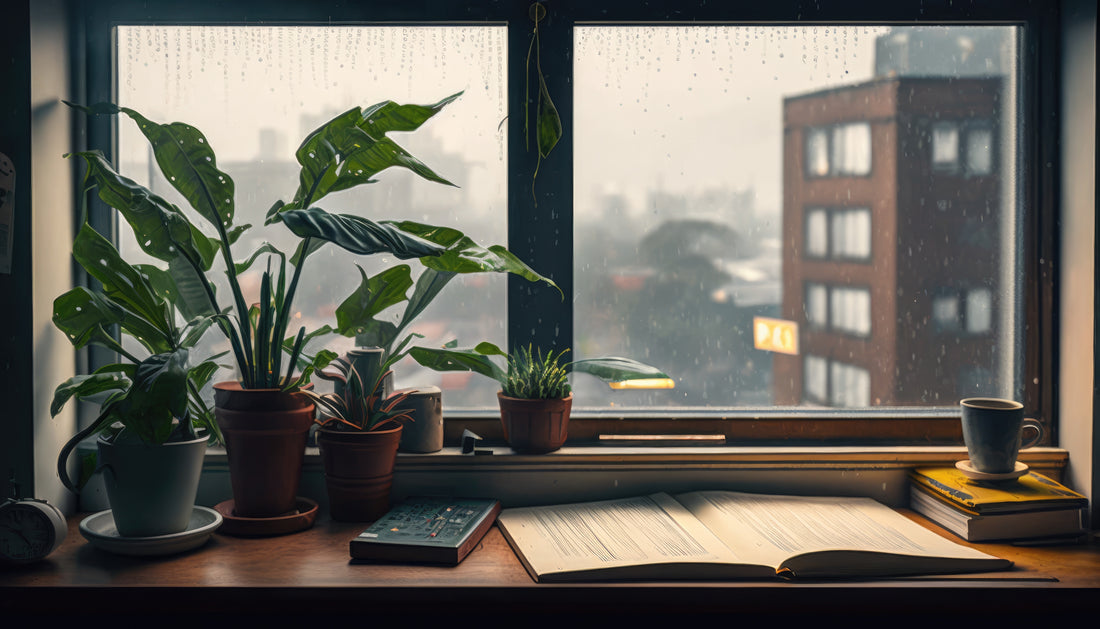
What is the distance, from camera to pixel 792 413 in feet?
5.17

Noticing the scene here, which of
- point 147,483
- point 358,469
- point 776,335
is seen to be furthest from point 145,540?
point 776,335

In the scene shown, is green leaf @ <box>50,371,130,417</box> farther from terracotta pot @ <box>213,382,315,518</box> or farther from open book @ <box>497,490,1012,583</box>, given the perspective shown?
open book @ <box>497,490,1012,583</box>

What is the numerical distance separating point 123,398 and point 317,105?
0.70 meters

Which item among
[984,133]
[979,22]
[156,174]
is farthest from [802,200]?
[156,174]

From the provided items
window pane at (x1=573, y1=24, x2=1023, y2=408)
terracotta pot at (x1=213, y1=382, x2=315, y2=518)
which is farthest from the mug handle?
terracotta pot at (x1=213, y1=382, x2=315, y2=518)

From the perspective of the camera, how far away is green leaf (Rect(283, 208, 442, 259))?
1056 millimetres

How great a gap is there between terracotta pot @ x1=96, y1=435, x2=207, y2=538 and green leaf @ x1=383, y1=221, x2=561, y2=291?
49 cm

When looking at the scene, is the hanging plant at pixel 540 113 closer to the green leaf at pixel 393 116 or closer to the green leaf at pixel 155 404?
the green leaf at pixel 393 116

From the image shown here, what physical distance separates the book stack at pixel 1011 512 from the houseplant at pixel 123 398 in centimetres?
128

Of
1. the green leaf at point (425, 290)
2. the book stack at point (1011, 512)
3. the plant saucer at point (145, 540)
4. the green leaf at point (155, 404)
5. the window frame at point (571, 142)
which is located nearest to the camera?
the green leaf at point (155, 404)

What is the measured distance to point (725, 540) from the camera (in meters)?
1.21

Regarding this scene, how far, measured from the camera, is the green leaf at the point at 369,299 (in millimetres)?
1326

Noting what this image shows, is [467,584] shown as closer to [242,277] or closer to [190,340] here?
[190,340]
